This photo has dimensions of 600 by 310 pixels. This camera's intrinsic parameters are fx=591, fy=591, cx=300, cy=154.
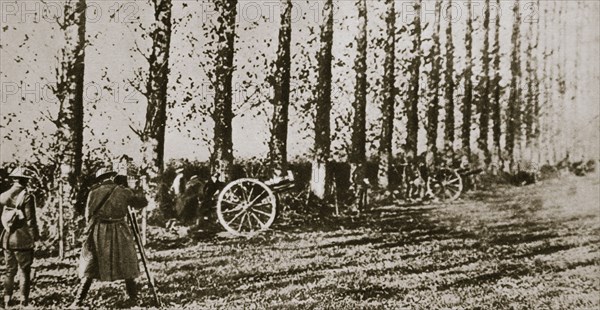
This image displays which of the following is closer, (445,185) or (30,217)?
(30,217)

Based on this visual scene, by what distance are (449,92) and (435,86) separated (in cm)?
12

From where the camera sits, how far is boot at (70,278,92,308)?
306 cm

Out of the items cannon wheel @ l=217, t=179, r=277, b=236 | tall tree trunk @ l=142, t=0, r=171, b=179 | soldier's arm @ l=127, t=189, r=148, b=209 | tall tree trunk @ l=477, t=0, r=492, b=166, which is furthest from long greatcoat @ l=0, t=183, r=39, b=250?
tall tree trunk @ l=477, t=0, r=492, b=166

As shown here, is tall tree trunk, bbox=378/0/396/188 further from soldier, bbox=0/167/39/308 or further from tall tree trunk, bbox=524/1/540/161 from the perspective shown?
soldier, bbox=0/167/39/308

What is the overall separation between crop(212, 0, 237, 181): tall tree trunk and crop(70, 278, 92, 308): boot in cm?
101

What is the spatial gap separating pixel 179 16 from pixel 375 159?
2640mm

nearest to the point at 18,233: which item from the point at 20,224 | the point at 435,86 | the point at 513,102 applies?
the point at 20,224

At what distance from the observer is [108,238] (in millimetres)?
3279

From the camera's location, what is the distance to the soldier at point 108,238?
320 centimetres

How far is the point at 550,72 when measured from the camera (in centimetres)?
456

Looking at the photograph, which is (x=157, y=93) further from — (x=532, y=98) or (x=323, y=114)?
(x=532, y=98)

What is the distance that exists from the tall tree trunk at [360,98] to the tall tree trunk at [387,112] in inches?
10.4

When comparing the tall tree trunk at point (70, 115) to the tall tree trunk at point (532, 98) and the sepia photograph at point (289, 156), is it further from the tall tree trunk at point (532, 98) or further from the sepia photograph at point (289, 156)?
the tall tree trunk at point (532, 98)

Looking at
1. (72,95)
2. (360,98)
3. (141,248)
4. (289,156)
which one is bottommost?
(141,248)
